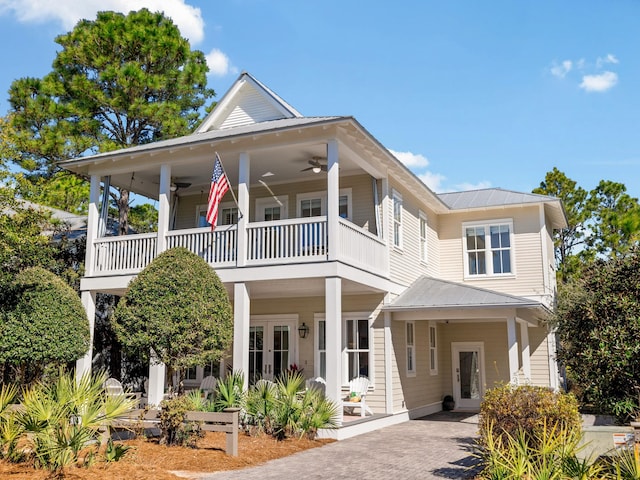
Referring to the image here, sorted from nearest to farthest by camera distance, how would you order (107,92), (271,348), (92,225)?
1. (92,225)
2. (271,348)
3. (107,92)

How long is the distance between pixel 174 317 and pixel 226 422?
6.69ft

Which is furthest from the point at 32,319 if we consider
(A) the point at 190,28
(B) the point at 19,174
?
(A) the point at 190,28

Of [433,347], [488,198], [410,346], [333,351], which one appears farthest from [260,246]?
[488,198]

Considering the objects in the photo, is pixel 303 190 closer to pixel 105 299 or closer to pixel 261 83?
pixel 261 83

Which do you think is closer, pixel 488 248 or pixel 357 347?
pixel 357 347

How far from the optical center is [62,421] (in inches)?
321

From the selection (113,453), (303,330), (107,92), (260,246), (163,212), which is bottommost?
(113,453)

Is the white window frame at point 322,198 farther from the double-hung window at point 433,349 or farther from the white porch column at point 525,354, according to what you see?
the white porch column at point 525,354

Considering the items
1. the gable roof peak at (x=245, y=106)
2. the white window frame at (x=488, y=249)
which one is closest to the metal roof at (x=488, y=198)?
the white window frame at (x=488, y=249)

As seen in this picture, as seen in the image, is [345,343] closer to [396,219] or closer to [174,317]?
[396,219]

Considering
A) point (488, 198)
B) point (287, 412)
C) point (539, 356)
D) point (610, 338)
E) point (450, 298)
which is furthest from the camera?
point (488, 198)

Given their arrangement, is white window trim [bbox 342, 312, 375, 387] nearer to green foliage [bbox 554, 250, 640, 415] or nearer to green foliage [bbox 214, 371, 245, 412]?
green foliage [bbox 214, 371, 245, 412]

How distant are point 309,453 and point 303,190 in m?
8.64

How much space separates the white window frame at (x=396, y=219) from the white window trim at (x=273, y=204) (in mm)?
3112
